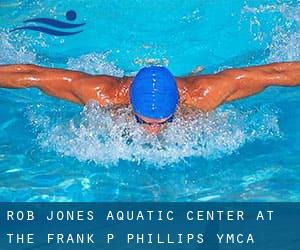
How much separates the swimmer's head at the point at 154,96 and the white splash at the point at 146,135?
315 millimetres

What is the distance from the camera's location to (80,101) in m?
4.56

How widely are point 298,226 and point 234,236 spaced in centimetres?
40

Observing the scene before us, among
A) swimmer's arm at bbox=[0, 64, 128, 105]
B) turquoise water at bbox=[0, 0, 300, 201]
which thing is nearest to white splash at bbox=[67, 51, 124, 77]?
turquoise water at bbox=[0, 0, 300, 201]

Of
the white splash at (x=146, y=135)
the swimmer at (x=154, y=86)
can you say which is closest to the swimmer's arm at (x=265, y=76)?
the swimmer at (x=154, y=86)

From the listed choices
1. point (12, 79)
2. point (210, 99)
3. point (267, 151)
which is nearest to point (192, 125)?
point (210, 99)

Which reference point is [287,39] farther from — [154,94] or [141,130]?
[154,94]

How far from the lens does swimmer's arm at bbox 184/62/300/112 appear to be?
4.33m

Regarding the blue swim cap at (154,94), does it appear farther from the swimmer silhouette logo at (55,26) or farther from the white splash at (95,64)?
the swimmer silhouette logo at (55,26)

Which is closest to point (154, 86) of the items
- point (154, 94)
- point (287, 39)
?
point (154, 94)

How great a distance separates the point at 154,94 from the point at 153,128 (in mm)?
321

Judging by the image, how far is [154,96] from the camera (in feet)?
13.8

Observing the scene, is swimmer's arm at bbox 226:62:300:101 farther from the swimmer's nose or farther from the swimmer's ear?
the swimmer's ear

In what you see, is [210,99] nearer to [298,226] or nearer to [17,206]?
[298,226]

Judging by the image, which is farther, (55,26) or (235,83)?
(55,26)
